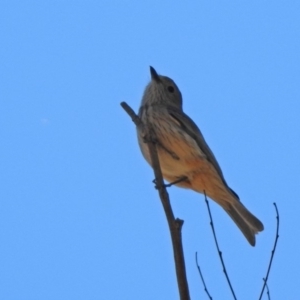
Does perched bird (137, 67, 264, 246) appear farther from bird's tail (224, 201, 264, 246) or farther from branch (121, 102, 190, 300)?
branch (121, 102, 190, 300)

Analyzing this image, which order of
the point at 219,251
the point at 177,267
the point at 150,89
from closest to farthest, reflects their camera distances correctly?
the point at 177,267 → the point at 219,251 → the point at 150,89

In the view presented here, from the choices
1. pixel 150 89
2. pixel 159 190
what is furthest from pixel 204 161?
pixel 159 190

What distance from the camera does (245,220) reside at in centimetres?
711

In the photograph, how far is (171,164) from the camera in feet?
22.9

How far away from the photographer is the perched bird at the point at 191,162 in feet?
23.0

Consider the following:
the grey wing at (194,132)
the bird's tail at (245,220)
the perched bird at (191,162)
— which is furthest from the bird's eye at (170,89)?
the bird's tail at (245,220)

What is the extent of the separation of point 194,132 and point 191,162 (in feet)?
1.75

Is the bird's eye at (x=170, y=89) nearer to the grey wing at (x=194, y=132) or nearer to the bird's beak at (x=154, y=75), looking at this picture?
the bird's beak at (x=154, y=75)

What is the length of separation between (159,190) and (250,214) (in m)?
3.31

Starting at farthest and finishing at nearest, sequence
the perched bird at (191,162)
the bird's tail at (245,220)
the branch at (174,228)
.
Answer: the perched bird at (191,162) < the bird's tail at (245,220) < the branch at (174,228)

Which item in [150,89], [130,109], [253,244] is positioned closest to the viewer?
[130,109]

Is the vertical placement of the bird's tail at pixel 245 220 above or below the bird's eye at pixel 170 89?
below

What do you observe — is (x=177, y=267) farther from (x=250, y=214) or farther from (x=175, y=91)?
(x=175, y=91)

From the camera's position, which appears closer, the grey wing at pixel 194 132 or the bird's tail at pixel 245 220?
the bird's tail at pixel 245 220
